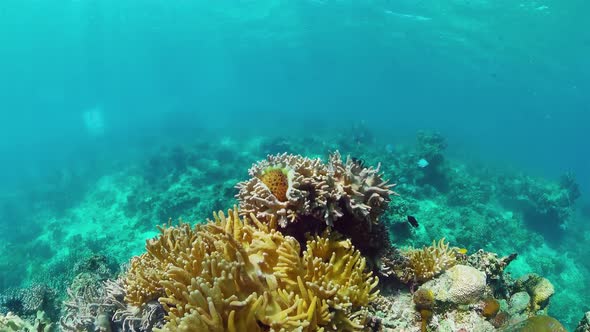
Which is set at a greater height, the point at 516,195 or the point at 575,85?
the point at 516,195

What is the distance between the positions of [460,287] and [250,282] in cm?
250

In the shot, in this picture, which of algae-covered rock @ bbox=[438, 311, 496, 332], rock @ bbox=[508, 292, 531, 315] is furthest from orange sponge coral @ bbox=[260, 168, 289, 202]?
rock @ bbox=[508, 292, 531, 315]

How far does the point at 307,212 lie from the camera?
388 centimetres

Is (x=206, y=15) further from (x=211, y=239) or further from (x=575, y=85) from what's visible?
(x=575, y=85)

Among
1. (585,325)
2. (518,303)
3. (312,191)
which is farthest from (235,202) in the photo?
(585,325)

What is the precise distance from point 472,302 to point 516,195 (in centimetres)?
2223

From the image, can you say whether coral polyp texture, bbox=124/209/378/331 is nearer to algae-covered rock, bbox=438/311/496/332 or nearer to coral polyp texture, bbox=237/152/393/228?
coral polyp texture, bbox=237/152/393/228

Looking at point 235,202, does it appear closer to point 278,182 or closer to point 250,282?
point 278,182

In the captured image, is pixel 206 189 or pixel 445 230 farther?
pixel 206 189

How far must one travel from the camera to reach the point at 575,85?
63.1m

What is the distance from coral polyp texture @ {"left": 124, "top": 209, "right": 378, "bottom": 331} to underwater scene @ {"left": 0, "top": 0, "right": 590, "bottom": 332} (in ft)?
0.06

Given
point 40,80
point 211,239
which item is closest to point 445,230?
point 211,239

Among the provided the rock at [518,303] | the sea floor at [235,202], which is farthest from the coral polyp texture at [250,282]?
the sea floor at [235,202]

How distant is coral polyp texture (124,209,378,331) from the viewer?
260 centimetres
